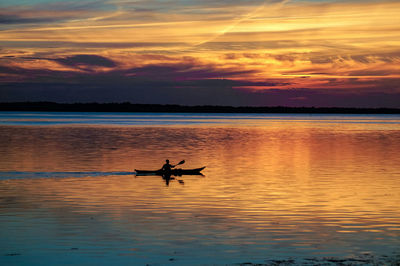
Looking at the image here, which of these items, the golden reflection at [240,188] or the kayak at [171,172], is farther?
the kayak at [171,172]

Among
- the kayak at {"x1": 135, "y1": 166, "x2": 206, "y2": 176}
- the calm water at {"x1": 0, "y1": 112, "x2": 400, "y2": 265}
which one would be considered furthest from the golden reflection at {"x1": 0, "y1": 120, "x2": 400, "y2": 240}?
the kayak at {"x1": 135, "y1": 166, "x2": 206, "y2": 176}

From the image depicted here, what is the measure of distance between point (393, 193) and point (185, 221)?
36.5ft

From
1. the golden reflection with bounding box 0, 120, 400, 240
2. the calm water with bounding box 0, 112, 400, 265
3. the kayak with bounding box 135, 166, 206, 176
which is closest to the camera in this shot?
the calm water with bounding box 0, 112, 400, 265

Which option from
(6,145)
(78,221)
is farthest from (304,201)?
(6,145)

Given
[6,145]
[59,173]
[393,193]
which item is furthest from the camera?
[6,145]

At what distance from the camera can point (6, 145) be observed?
2127 inches

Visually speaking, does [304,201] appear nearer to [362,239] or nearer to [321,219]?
[321,219]

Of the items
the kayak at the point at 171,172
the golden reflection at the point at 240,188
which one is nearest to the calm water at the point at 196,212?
the golden reflection at the point at 240,188

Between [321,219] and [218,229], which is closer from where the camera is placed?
[218,229]

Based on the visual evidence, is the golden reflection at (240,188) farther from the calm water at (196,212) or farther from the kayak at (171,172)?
the kayak at (171,172)

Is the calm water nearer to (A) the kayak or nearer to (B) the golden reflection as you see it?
(B) the golden reflection

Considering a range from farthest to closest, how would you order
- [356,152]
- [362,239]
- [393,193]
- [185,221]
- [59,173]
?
[356,152] → [59,173] → [393,193] → [185,221] → [362,239]

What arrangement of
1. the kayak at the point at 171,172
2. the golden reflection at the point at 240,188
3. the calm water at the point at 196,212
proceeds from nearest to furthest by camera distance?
the calm water at the point at 196,212 → the golden reflection at the point at 240,188 → the kayak at the point at 171,172

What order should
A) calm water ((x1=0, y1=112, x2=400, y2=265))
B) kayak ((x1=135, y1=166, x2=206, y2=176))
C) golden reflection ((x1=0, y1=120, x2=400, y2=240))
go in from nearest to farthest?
calm water ((x1=0, y1=112, x2=400, y2=265)) → golden reflection ((x1=0, y1=120, x2=400, y2=240)) → kayak ((x1=135, y1=166, x2=206, y2=176))
